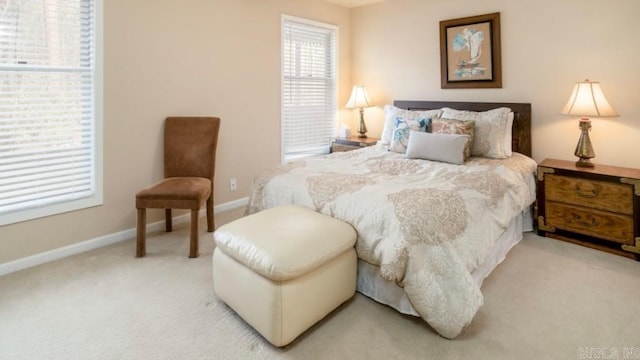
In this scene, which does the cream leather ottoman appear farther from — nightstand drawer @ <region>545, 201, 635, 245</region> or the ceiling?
the ceiling

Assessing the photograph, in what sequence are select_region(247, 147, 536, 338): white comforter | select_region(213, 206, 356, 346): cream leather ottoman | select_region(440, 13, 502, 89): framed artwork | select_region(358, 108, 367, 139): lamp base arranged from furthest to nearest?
select_region(358, 108, 367, 139): lamp base, select_region(440, 13, 502, 89): framed artwork, select_region(247, 147, 536, 338): white comforter, select_region(213, 206, 356, 346): cream leather ottoman

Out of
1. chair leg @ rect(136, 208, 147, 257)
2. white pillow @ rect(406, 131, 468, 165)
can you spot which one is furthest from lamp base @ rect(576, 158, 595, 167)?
chair leg @ rect(136, 208, 147, 257)

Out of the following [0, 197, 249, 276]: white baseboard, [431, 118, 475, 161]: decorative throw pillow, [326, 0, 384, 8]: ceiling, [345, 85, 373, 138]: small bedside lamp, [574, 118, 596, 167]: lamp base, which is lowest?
[0, 197, 249, 276]: white baseboard

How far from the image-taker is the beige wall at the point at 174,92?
9.50ft

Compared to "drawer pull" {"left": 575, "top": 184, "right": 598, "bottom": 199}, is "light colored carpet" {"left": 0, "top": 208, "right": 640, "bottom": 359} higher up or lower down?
lower down

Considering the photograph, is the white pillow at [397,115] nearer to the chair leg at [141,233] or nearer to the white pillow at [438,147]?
the white pillow at [438,147]

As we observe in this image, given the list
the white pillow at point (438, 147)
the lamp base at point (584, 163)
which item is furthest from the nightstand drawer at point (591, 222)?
the white pillow at point (438, 147)

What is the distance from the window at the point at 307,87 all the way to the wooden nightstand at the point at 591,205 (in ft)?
8.68

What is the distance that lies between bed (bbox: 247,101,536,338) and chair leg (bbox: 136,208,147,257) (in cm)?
81

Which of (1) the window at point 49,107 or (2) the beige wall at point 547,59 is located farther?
(2) the beige wall at point 547,59

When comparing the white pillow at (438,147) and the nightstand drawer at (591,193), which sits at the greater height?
the white pillow at (438,147)

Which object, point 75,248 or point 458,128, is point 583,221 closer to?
point 458,128

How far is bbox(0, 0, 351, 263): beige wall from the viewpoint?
9.50ft

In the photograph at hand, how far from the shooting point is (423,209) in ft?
6.55
